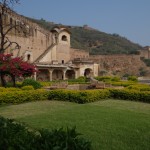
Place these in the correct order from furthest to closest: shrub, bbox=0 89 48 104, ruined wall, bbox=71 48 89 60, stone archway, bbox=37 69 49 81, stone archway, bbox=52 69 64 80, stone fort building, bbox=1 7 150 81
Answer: ruined wall, bbox=71 48 89 60 < stone archway, bbox=52 69 64 80 < stone archway, bbox=37 69 49 81 < stone fort building, bbox=1 7 150 81 < shrub, bbox=0 89 48 104

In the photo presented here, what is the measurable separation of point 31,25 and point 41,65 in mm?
6463

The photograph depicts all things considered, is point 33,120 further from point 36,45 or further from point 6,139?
point 36,45

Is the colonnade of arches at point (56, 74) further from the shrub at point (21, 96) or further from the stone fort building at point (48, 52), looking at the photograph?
the shrub at point (21, 96)

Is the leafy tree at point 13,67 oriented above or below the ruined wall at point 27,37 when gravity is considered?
below

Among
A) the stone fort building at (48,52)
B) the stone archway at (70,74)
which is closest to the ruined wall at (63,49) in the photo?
the stone fort building at (48,52)

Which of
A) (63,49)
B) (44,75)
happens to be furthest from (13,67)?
(63,49)

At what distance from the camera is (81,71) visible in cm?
4425

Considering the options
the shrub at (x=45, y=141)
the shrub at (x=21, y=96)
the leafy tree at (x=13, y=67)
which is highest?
the leafy tree at (x=13, y=67)

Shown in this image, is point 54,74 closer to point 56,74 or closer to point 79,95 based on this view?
point 56,74

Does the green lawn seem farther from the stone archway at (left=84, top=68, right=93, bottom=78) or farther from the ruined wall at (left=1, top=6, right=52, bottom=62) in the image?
the stone archway at (left=84, top=68, right=93, bottom=78)

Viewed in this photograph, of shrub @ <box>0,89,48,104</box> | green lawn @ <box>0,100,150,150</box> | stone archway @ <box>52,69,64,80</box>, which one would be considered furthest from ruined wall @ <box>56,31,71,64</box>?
green lawn @ <box>0,100,150,150</box>

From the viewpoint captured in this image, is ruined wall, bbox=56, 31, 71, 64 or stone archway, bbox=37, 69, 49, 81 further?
ruined wall, bbox=56, 31, 71, 64

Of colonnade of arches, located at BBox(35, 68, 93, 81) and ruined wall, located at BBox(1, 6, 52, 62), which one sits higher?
ruined wall, located at BBox(1, 6, 52, 62)

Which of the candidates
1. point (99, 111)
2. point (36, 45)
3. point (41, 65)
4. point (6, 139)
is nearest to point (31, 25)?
point (36, 45)
